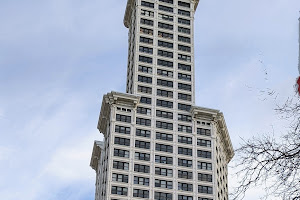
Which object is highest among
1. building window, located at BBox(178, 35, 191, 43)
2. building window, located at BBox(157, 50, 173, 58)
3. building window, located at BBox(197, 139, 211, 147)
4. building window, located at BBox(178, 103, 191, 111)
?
building window, located at BBox(178, 35, 191, 43)

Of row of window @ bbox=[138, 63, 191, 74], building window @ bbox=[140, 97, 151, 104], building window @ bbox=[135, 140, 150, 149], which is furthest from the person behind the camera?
row of window @ bbox=[138, 63, 191, 74]

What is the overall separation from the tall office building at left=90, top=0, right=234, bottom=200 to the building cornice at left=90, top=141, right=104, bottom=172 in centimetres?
38

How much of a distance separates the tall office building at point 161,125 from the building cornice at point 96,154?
381mm

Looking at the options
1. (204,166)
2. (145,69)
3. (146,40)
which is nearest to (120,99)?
(145,69)

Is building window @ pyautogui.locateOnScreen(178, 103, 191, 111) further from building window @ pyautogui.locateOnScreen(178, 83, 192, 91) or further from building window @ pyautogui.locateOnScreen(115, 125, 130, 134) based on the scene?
building window @ pyautogui.locateOnScreen(115, 125, 130, 134)

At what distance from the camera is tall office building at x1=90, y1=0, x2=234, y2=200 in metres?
121

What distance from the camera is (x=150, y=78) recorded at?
135m

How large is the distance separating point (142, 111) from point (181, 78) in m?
14.4

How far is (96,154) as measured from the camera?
14862 cm

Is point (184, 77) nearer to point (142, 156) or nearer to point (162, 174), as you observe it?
point (142, 156)

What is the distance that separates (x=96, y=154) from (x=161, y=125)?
1065 inches

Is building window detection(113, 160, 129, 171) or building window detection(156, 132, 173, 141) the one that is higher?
building window detection(156, 132, 173, 141)

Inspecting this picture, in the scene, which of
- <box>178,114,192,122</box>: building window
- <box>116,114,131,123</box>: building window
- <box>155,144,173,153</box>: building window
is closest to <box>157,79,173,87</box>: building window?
<box>178,114,192,122</box>: building window

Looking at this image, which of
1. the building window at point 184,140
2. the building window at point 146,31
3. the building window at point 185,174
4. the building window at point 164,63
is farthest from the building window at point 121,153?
the building window at point 146,31
